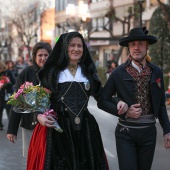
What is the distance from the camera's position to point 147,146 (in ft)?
14.2

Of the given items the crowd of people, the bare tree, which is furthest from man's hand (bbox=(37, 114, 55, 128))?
the bare tree

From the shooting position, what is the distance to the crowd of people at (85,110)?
428cm

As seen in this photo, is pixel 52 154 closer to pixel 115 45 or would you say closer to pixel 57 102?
pixel 57 102

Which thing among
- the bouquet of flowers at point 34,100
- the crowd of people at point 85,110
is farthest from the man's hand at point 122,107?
the bouquet of flowers at point 34,100

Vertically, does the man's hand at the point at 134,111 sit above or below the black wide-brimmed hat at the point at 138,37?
below

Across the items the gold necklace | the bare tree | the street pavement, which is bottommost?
the street pavement

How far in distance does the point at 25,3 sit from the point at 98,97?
1838 inches

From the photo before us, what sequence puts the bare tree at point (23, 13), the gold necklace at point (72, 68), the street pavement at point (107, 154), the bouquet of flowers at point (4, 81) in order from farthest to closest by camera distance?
the bare tree at point (23, 13)
the bouquet of flowers at point (4, 81)
the street pavement at point (107, 154)
the gold necklace at point (72, 68)

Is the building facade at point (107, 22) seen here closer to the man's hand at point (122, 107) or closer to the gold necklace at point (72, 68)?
the gold necklace at point (72, 68)

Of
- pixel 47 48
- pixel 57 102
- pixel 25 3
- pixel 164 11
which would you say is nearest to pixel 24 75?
pixel 47 48

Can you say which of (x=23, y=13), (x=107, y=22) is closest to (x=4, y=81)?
(x=107, y=22)

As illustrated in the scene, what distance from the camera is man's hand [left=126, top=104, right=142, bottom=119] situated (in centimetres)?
425

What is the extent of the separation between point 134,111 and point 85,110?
0.51m

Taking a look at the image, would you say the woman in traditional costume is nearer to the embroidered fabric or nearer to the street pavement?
the embroidered fabric
